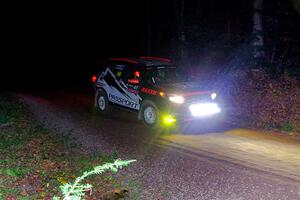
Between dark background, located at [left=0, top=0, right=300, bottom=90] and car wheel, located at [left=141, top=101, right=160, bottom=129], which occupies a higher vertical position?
dark background, located at [left=0, top=0, right=300, bottom=90]

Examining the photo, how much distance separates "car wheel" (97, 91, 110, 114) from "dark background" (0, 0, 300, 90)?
6.63 meters

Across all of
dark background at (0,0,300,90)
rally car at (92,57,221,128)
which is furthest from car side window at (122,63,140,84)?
dark background at (0,0,300,90)

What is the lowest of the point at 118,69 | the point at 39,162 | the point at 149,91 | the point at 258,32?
the point at 39,162

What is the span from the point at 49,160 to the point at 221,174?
3530mm

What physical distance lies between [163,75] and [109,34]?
82.0ft

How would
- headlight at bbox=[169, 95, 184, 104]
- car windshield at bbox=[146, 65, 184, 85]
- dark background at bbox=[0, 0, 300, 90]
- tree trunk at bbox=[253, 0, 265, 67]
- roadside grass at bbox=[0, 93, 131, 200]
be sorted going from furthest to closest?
dark background at bbox=[0, 0, 300, 90]
tree trunk at bbox=[253, 0, 265, 67]
car windshield at bbox=[146, 65, 184, 85]
headlight at bbox=[169, 95, 184, 104]
roadside grass at bbox=[0, 93, 131, 200]

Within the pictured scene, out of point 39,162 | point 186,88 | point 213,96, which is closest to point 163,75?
point 186,88

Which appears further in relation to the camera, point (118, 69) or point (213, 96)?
point (118, 69)

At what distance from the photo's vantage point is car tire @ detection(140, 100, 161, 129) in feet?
41.1

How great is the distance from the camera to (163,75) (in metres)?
13.1

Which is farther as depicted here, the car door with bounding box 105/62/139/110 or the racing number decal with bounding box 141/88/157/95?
the car door with bounding box 105/62/139/110

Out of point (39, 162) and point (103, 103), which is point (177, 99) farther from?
point (39, 162)

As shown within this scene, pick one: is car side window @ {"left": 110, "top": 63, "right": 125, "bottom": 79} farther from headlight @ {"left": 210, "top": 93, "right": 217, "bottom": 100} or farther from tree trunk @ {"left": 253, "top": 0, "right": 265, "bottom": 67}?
tree trunk @ {"left": 253, "top": 0, "right": 265, "bottom": 67}

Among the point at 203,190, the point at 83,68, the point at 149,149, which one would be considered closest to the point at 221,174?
the point at 203,190
